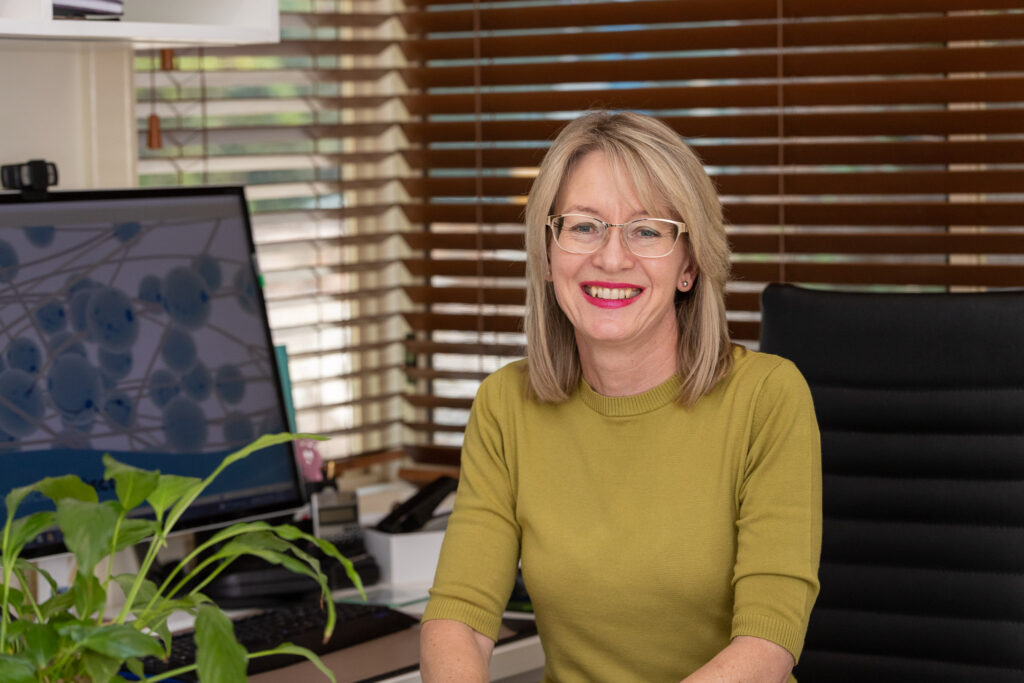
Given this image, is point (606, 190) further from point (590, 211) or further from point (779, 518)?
point (779, 518)

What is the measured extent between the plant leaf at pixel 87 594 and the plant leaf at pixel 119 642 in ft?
0.23

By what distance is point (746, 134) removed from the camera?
8.15 feet

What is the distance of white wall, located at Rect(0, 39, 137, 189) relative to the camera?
1955 millimetres

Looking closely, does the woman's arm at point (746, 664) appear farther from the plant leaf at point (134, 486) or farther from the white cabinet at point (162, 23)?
the white cabinet at point (162, 23)

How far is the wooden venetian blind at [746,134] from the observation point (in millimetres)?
2344

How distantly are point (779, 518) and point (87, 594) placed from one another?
863 mm

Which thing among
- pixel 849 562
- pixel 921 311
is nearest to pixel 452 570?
pixel 849 562

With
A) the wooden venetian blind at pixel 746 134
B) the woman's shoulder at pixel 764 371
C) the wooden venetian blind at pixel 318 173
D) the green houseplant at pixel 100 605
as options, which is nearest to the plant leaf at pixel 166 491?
the green houseplant at pixel 100 605

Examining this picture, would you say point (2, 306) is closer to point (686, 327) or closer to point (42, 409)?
point (42, 409)

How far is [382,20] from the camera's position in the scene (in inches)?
107

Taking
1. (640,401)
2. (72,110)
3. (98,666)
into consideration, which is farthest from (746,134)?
(98,666)

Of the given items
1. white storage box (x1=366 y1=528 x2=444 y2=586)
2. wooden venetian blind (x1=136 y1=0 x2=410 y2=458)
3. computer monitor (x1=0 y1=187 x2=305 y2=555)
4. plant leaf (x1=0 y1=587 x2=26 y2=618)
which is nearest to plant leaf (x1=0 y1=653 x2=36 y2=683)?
plant leaf (x1=0 y1=587 x2=26 y2=618)

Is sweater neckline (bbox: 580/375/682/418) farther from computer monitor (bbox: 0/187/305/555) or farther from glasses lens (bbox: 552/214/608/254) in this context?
computer monitor (bbox: 0/187/305/555)

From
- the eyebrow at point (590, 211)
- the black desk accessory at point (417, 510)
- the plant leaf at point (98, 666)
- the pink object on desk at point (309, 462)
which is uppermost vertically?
the eyebrow at point (590, 211)
